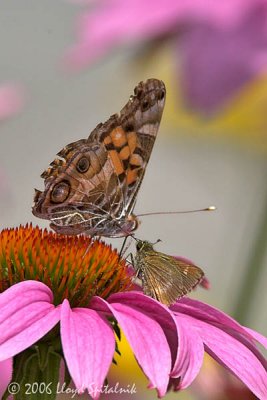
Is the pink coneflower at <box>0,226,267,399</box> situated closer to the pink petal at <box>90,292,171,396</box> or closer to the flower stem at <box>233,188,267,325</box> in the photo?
the pink petal at <box>90,292,171,396</box>

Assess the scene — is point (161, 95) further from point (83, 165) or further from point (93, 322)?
point (93, 322)

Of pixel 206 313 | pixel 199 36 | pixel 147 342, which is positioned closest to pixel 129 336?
pixel 147 342

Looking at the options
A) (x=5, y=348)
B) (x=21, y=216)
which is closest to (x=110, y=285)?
(x=5, y=348)

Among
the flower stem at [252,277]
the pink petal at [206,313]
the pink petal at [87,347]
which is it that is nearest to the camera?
the pink petal at [87,347]

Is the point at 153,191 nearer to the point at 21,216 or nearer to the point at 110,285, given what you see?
the point at 21,216

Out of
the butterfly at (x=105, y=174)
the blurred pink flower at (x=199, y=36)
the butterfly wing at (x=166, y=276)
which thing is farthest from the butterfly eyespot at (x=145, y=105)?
the blurred pink flower at (x=199, y=36)

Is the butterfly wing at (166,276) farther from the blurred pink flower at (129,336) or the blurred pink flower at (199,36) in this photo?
the blurred pink flower at (199,36)

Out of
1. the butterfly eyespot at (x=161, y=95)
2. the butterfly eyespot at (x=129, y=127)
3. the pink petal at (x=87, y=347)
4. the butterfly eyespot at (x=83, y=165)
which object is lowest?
the pink petal at (x=87, y=347)
